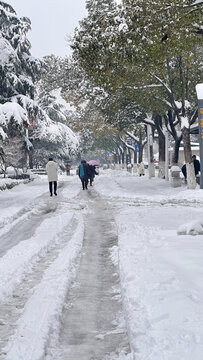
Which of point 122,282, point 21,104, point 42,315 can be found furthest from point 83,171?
point 42,315

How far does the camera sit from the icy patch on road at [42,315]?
4258 mm

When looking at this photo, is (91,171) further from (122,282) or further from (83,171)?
(122,282)

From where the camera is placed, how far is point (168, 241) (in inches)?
371

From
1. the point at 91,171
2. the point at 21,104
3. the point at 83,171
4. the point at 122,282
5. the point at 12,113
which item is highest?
the point at 21,104

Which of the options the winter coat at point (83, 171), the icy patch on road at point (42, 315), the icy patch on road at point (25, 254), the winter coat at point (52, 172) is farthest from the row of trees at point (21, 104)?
the icy patch on road at point (42, 315)

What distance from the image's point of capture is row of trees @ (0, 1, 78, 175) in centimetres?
2223

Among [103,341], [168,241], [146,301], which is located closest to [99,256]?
[168,241]

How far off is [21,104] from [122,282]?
27145 millimetres

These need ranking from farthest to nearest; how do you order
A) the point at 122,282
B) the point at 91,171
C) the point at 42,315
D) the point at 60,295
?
the point at 91,171
the point at 122,282
the point at 60,295
the point at 42,315

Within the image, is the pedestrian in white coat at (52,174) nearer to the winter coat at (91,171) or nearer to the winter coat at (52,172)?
the winter coat at (52,172)

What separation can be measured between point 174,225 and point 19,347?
8085 millimetres

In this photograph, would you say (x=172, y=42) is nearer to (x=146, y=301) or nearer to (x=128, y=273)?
(x=128, y=273)

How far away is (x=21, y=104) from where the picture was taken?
3231cm

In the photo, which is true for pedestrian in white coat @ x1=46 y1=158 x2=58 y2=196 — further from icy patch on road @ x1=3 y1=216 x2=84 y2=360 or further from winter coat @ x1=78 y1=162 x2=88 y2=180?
icy patch on road @ x1=3 y1=216 x2=84 y2=360
